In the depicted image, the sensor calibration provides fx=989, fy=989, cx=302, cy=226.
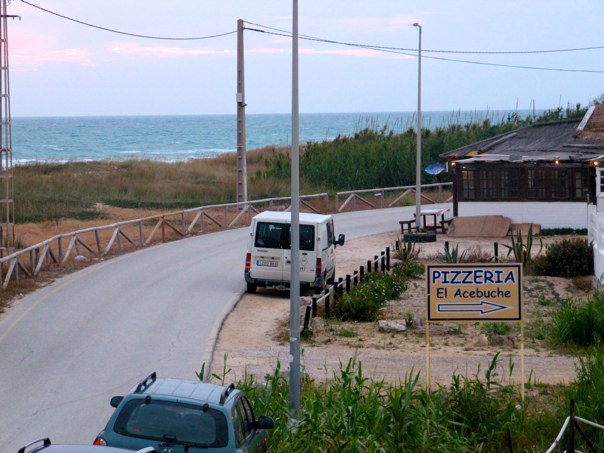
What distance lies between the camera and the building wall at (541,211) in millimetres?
35531

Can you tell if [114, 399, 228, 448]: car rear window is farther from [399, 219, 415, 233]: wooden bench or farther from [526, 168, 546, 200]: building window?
[526, 168, 546, 200]: building window

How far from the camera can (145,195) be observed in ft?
168

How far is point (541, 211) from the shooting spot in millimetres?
35938

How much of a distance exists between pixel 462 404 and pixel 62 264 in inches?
684

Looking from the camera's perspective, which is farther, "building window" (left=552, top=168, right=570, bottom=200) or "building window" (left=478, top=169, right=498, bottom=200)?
"building window" (left=478, top=169, right=498, bottom=200)

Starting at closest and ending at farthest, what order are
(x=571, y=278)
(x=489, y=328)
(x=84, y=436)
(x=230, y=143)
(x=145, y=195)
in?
(x=84, y=436) < (x=489, y=328) < (x=571, y=278) < (x=145, y=195) < (x=230, y=143)

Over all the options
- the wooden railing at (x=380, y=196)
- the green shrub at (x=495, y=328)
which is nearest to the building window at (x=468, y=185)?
the wooden railing at (x=380, y=196)

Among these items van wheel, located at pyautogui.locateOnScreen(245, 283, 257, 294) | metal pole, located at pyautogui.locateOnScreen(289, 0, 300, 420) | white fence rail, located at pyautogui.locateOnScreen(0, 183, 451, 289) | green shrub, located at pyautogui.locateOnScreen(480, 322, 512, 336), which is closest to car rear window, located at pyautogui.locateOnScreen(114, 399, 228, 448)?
metal pole, located at pyautogui.locateOnScreen(289, 0, 300, 420)

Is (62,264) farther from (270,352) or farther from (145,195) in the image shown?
(145,195)

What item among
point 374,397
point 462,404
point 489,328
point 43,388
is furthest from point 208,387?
point 489,328

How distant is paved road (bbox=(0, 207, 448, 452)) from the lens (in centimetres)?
1314

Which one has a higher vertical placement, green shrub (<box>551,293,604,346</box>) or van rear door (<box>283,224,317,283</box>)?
van rear door (<box>283,224,317,283</box>)

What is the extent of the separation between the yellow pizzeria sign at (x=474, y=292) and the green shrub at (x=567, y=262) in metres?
12.6

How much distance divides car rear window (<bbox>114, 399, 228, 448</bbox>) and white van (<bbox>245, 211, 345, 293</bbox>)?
1353cm
